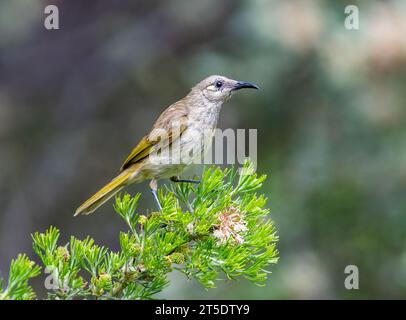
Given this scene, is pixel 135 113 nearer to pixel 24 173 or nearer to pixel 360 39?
pixel 24 173

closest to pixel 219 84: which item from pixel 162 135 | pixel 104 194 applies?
pixel 162 135

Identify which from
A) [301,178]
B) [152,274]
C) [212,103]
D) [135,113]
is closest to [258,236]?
[152,274]

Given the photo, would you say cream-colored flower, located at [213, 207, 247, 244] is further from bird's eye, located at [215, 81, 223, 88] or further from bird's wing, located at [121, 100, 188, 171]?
bird's eye, located at [215, 81, 223, 88]

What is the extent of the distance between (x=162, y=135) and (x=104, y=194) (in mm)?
639

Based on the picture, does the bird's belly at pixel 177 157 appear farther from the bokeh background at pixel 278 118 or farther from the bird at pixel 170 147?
the bokeh background at pixel 278 118

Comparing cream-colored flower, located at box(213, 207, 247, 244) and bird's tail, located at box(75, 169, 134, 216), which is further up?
bird's tail, located at box(75, 169, 134, 216)

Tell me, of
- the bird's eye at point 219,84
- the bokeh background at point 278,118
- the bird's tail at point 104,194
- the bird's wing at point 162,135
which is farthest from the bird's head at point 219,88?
the bird's tail at point 104,194

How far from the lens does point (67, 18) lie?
8.23 meters

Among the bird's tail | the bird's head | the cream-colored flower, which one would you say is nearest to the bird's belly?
the bird's tail

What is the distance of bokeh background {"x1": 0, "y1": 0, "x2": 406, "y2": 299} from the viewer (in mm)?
5141

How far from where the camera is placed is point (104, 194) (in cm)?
429

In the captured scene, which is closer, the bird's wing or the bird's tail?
the bird's tail

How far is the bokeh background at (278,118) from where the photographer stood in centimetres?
514

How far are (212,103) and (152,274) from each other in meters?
2.46
